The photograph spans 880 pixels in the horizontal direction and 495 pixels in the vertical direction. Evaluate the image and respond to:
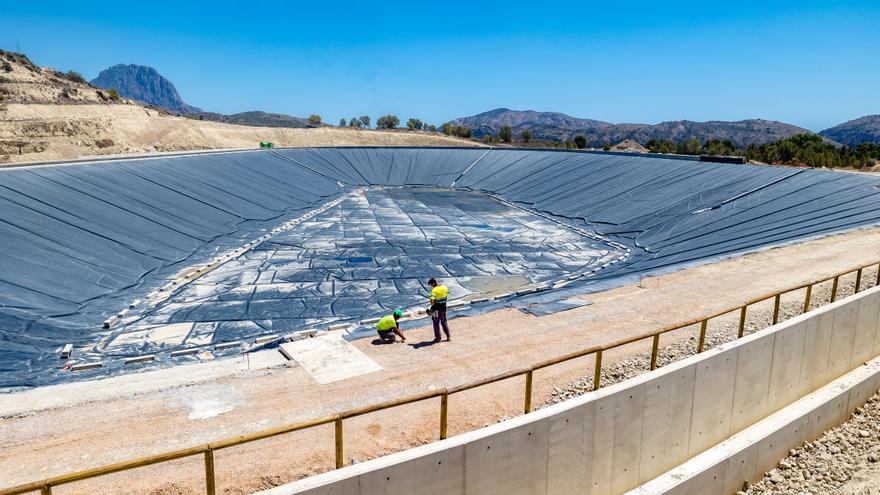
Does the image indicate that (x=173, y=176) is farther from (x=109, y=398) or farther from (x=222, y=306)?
(x=109, y=398)

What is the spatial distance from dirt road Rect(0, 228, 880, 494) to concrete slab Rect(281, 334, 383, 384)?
0.23 metres

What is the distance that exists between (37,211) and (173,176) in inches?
408

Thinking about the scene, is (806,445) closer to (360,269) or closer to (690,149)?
(360,269)

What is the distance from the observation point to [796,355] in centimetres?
1084

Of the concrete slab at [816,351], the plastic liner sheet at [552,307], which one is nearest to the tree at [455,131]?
the plastic liner sheet at [552,307]

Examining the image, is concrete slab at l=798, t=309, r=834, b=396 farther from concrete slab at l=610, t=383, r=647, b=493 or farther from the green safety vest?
the green safety vest

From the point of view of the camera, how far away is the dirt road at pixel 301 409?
22.7 ft

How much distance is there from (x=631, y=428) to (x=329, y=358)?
5.62 m

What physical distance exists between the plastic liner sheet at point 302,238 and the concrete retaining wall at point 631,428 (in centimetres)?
527

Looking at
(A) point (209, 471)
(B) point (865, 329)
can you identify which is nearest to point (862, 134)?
(B) point (865, 329)

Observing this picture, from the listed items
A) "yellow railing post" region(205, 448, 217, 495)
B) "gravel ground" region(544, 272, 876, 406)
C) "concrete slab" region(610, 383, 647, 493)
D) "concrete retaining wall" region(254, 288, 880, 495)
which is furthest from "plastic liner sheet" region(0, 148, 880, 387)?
"yellow railing post" region(205, 448, 217, 495)

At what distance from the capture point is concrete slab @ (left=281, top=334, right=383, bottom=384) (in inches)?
394

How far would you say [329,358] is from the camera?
10.8 meters

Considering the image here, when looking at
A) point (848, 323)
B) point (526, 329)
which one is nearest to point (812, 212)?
point (848, 323)
